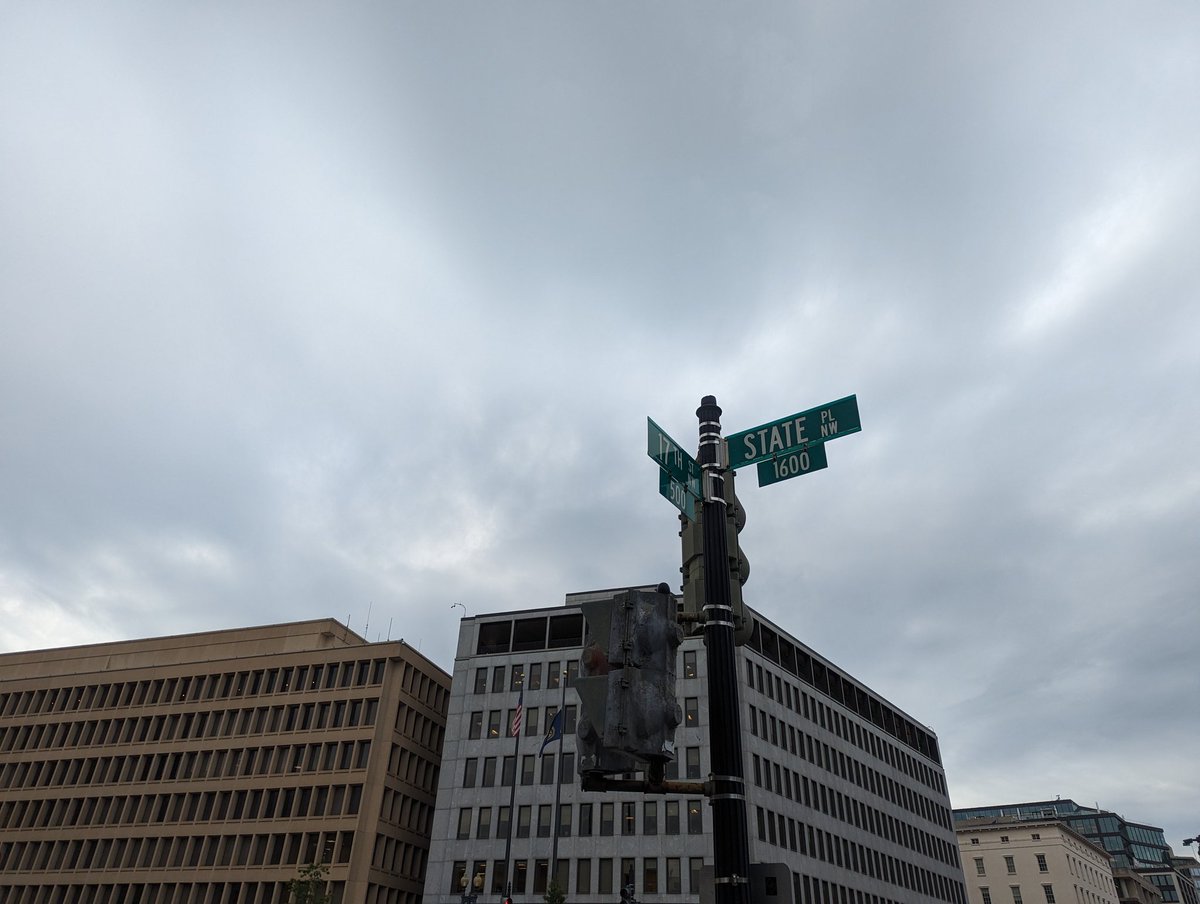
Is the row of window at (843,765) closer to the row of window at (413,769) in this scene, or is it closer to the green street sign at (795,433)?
the row of window at (413,769)

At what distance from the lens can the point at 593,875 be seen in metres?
61.7

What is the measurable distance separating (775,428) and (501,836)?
63.9 meters

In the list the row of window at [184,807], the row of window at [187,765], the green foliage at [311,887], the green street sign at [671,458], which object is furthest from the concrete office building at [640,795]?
the green street sign at [671,458]

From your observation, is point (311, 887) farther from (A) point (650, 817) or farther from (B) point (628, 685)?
(B) point (628, 685)

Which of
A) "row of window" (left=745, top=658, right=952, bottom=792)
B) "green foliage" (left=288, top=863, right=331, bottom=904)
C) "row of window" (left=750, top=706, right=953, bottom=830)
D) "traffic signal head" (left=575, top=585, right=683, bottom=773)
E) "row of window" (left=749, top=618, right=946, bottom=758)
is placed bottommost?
"traffic signal head" (left=575, top=585, right=683, bottom=773)

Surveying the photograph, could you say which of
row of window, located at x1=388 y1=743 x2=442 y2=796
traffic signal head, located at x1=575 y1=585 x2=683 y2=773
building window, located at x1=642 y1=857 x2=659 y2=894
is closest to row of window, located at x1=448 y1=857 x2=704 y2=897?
building window, located at x1=642 y1=857 x2=659 y2=894

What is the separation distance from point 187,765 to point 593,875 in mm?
37811

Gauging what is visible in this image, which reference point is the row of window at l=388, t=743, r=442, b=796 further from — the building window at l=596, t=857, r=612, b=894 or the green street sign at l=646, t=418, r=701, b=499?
the green street sign at l=646, t=418, r=701, b=499

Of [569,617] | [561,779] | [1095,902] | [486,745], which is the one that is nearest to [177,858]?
[486,745]

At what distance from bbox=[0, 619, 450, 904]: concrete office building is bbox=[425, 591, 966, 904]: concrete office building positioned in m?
6.00

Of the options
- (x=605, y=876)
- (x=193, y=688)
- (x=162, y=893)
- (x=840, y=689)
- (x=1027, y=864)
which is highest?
(x=840, y=689)

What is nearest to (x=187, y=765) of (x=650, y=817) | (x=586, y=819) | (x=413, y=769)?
(x=413, y=769)

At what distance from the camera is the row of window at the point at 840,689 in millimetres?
73438

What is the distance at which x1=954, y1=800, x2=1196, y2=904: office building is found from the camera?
148m
